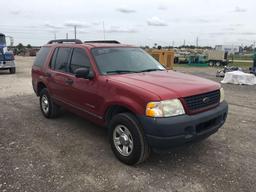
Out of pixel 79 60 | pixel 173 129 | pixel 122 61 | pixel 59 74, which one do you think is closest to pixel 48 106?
pixel 59 74

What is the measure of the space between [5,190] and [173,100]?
2.36m

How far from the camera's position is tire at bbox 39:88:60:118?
570 cm

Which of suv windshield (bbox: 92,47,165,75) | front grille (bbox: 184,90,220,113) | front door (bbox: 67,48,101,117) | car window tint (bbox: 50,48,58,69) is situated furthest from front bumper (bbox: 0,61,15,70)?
front grille (bbox: 184,90,220,113)

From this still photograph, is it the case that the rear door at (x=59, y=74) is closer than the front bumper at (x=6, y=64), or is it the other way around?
the rear door at (x=59, y=74)

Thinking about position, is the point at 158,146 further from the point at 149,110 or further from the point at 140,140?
the point at 149,110

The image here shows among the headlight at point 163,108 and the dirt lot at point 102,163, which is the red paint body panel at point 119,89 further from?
the dirt lot at point 102,163

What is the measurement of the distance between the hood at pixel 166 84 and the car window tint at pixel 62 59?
149cm

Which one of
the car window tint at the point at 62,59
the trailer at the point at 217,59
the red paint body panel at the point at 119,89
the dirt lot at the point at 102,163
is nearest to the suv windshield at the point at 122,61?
the red paint body panel at the point at 119,89

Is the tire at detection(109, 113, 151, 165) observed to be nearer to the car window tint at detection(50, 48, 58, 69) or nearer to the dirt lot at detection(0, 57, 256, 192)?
the dirt lot at detection(0, 57, 256, 192)

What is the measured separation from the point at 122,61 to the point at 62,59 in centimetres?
145

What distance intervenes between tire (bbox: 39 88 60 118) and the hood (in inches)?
92.4

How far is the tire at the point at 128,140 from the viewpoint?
11.0ft

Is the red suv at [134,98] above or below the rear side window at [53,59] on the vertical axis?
below

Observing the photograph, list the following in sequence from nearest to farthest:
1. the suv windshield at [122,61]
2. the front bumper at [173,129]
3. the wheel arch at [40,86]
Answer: the front bumper at [173,129], the suv windshield at [122,61], the wheel arch at [40,86]
